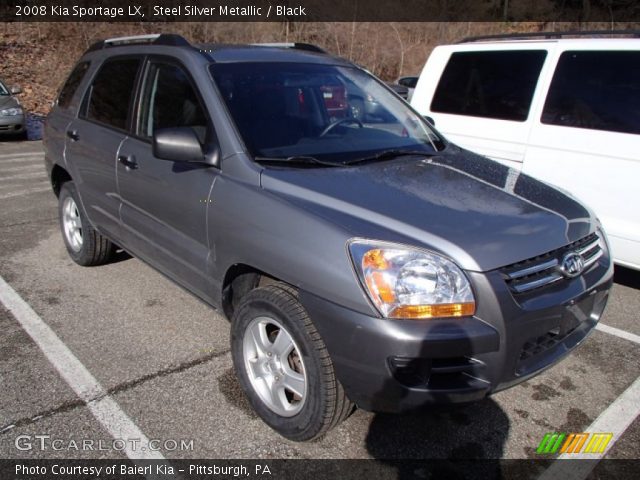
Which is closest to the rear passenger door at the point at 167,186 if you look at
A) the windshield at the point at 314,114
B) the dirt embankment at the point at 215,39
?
the windshield at the point at 314,114

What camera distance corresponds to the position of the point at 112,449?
2.48 meters

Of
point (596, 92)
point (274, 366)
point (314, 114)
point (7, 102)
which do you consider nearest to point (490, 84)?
point (596, 92)

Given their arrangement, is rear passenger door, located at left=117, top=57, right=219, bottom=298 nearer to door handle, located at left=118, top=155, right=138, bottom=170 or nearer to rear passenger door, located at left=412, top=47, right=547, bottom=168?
door handle, located at left=118, top=155, right=138, bottom=170

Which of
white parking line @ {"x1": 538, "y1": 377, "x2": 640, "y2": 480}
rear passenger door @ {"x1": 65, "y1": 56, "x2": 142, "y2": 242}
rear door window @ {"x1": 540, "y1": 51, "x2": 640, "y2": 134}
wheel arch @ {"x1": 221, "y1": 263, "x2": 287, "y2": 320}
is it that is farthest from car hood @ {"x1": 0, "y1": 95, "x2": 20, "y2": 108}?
white parking line @ {"x1": 538, "y1": 377, "x2": 640, "y2": 480}

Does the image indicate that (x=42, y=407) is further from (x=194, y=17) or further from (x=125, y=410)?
(x=194, y=17)

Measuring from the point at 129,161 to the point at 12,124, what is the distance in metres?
10.2

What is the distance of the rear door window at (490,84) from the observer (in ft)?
15.6

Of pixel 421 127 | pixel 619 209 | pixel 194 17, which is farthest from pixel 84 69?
pixel 194 17

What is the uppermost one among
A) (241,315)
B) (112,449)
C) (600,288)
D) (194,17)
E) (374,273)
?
(194,17)

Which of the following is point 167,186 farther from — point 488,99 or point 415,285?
point 488,99

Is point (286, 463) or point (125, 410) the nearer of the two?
point (286, 463)

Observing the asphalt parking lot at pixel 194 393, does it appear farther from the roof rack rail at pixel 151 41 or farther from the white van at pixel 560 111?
the roof rack rail at pixel 151 41

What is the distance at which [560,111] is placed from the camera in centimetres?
452

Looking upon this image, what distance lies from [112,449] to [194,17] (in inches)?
855
